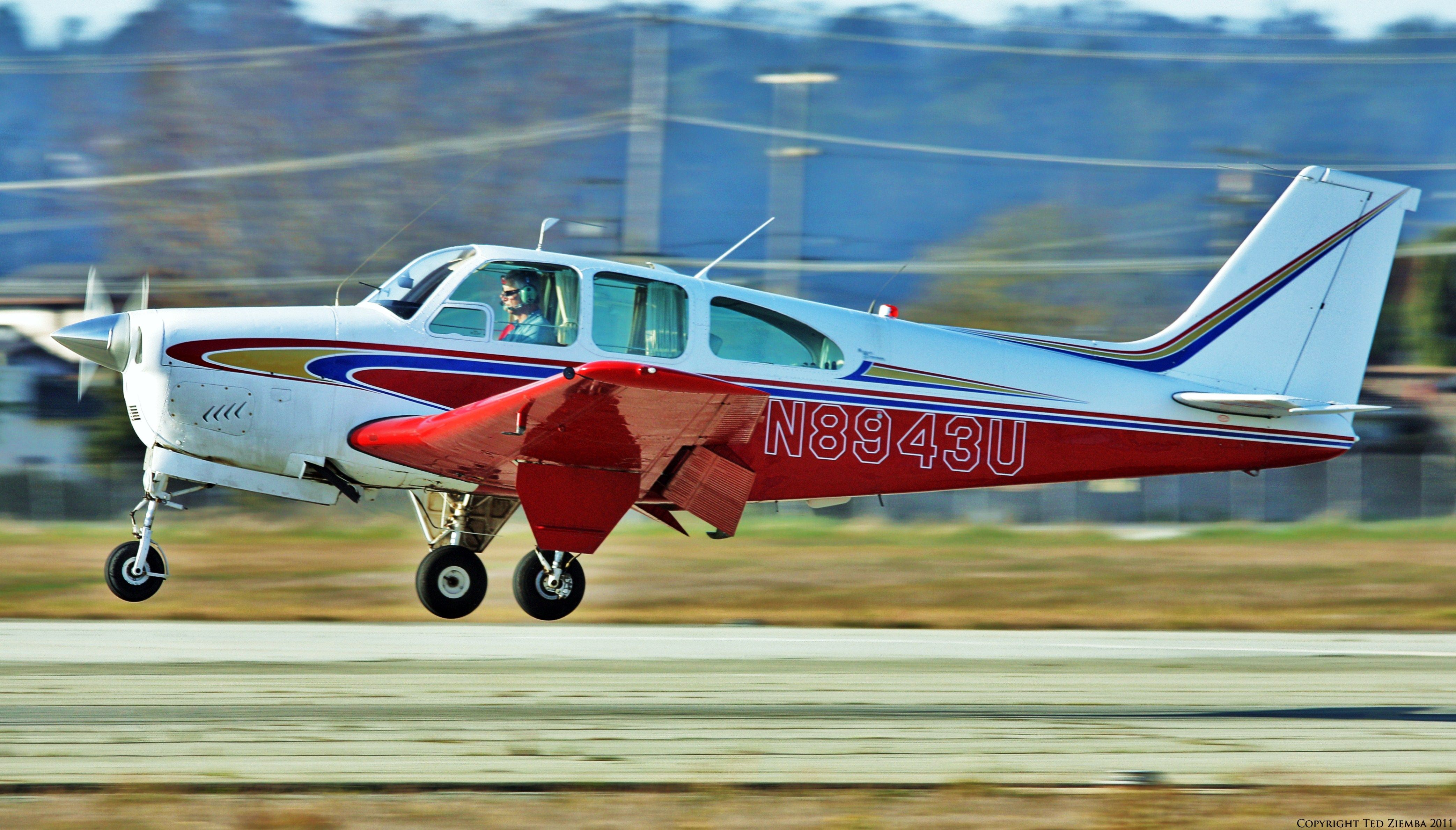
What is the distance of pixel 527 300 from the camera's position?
7.52 m

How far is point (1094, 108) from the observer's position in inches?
1785

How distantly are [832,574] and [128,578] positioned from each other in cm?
960

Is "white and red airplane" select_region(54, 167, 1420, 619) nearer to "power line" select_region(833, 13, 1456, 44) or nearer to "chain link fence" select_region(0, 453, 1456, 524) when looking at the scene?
"chain link fence" select_region(0, 453, 1456, 524)

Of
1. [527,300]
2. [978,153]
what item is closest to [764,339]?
[527,300]

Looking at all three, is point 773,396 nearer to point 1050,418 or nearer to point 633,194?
point 1050,418

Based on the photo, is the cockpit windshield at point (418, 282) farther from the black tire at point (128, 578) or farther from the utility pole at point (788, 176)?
the utility pole at point (788, 176)

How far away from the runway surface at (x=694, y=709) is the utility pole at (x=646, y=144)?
11.2 m

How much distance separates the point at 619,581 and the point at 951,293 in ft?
39.6

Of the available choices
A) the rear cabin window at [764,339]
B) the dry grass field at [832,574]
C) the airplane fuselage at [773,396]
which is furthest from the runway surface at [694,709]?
the rear cabin window at [764,339]

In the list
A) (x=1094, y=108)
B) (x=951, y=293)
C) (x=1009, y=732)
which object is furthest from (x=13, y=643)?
(x=1094, y=108)

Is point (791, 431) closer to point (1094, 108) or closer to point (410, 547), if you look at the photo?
point (410, 547)

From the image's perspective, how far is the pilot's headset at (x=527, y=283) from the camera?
7.49 m

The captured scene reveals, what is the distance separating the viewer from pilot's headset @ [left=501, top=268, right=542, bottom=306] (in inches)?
295

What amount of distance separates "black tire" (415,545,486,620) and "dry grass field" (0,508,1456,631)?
16.9ft
